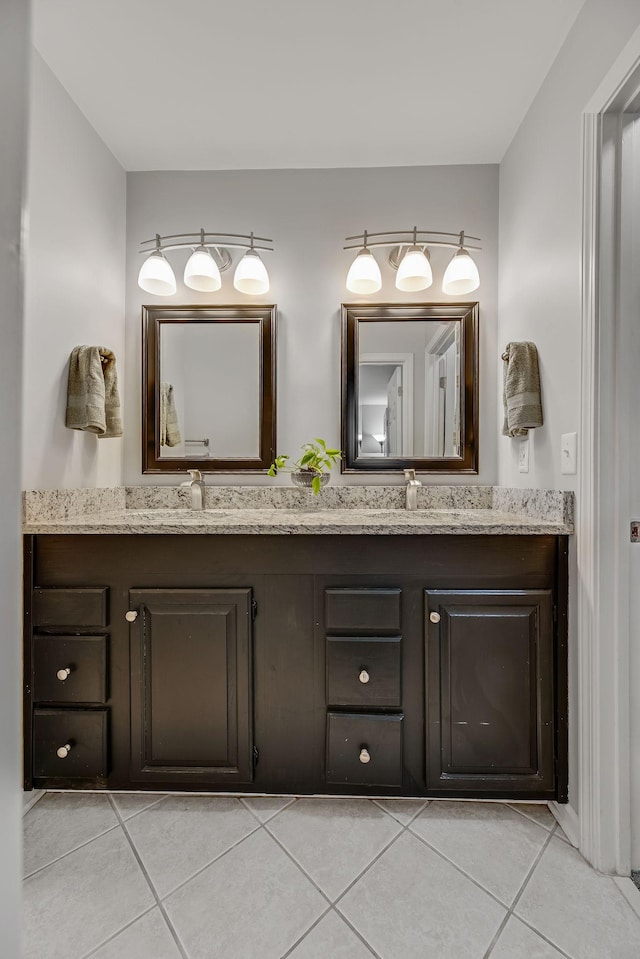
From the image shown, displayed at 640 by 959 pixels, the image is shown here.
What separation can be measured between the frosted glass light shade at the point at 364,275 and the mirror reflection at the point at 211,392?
448 mm

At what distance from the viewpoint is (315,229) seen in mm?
2107

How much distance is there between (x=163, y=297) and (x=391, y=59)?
3.93 ft

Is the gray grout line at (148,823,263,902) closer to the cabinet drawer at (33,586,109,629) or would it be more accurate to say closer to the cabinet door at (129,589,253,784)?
the cabinet door at (129,589,253,784)

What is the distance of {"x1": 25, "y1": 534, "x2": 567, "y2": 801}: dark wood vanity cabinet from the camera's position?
149cm

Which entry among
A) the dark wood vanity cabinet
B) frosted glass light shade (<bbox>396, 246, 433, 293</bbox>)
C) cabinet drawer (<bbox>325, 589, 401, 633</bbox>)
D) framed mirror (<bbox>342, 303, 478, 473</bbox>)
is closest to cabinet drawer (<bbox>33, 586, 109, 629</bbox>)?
the dark wood vanity cabinet

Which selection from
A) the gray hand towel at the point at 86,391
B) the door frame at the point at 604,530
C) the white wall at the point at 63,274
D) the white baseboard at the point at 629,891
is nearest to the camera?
the white baseboard at the point at 629,891

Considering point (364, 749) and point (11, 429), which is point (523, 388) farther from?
point (11, 429)

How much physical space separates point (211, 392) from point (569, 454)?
1.40 m

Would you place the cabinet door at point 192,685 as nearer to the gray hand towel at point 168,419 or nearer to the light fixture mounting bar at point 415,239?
the gray hand towel at point 168,419

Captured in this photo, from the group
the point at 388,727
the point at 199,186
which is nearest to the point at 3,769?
the point at 388,727

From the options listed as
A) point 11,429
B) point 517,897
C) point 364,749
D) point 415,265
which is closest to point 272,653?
point 364,749

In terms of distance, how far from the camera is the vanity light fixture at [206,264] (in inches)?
80.1

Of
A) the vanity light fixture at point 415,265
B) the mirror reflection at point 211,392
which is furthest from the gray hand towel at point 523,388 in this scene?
the mirror reflection at point 211,392

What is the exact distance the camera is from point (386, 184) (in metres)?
2.09
